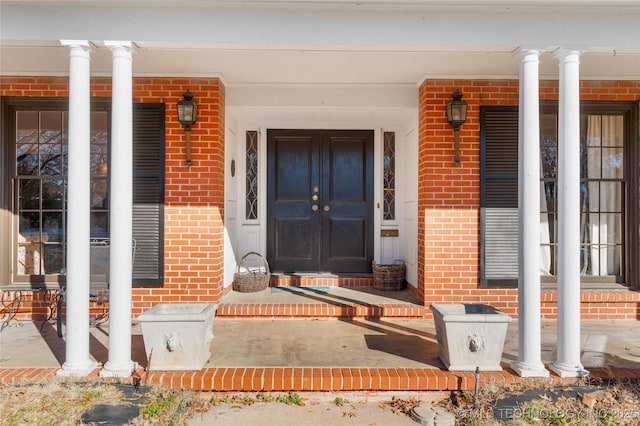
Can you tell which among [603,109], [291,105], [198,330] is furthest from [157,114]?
[603,109]

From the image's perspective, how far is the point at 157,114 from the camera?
5004mm

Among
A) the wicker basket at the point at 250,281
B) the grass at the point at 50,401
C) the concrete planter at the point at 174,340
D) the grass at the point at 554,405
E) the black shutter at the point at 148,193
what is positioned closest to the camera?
the grass at the point at 50,401

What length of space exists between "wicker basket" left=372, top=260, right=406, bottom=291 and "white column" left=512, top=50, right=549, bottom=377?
7.68 feet

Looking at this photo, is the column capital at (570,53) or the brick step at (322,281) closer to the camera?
the column capital at (570,53)

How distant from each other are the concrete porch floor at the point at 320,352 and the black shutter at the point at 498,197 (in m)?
0.64

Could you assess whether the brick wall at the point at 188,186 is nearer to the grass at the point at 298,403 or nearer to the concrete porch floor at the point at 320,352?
the concrete porch floor at the point at 320,352

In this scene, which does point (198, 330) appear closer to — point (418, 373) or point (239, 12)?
point (418, 373)

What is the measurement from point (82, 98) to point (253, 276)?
2994 millimetres

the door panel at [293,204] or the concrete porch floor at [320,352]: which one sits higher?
the door panel at [293,204]

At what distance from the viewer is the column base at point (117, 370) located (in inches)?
130

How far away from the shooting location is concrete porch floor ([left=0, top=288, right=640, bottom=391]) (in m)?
3.28

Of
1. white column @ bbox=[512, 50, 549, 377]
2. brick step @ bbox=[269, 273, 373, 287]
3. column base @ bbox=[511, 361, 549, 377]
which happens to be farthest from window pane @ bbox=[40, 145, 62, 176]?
column base @ bbox=[511, 361, 549, 377]

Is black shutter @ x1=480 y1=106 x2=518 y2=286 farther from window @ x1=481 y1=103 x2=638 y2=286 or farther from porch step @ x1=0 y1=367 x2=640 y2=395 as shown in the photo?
porch step @ x1=0 y1=367 x2=640 y2=395

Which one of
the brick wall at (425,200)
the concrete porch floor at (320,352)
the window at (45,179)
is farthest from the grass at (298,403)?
the window at (45,179)
